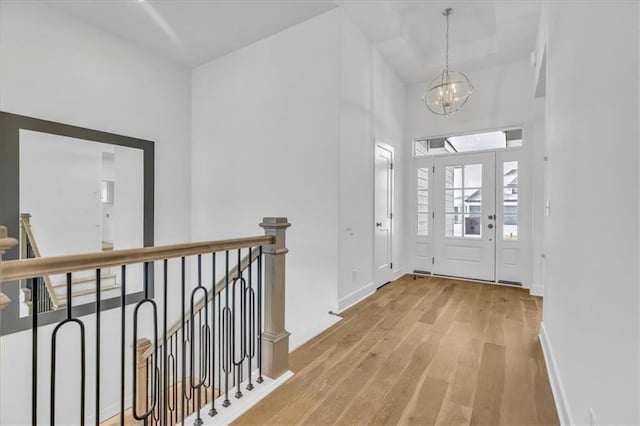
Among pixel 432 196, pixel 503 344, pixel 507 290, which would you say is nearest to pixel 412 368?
pixel 503 344

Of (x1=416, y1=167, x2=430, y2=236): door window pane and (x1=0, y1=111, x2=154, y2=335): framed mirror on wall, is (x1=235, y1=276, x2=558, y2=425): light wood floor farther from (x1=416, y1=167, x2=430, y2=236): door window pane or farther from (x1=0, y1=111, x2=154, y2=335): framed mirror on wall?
(x1=0, y1=111, x2=154, y2=335): framed mirror on wall

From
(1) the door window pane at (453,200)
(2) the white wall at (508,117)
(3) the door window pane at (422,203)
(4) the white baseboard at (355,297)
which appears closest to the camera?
(4) the white baseboard at (355,297)

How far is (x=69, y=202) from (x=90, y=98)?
126 centimetres

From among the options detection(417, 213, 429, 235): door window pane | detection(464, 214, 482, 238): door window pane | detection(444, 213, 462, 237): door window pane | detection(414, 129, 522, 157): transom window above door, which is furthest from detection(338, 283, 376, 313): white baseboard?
detection(414, 129, 522, 157): transom window above door

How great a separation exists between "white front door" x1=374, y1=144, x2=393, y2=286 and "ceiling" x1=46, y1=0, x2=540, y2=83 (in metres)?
1.47

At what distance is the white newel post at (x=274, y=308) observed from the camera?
2.13 metres

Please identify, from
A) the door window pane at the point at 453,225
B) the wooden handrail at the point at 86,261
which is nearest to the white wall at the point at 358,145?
the door window pane at the point at 453,225

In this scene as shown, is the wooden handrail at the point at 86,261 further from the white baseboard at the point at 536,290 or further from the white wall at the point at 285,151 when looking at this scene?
the white baseboard at the point at 536,290

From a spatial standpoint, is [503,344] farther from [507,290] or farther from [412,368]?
[507,290]

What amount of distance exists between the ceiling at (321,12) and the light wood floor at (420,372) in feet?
10.9

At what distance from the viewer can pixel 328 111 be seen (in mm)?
3404

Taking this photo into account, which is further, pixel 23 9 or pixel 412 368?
pixel 23 9

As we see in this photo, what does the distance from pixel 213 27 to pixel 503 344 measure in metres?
4.57

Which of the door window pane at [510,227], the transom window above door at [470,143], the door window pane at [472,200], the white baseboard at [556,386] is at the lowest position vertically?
the white baseboard at [556,386]
